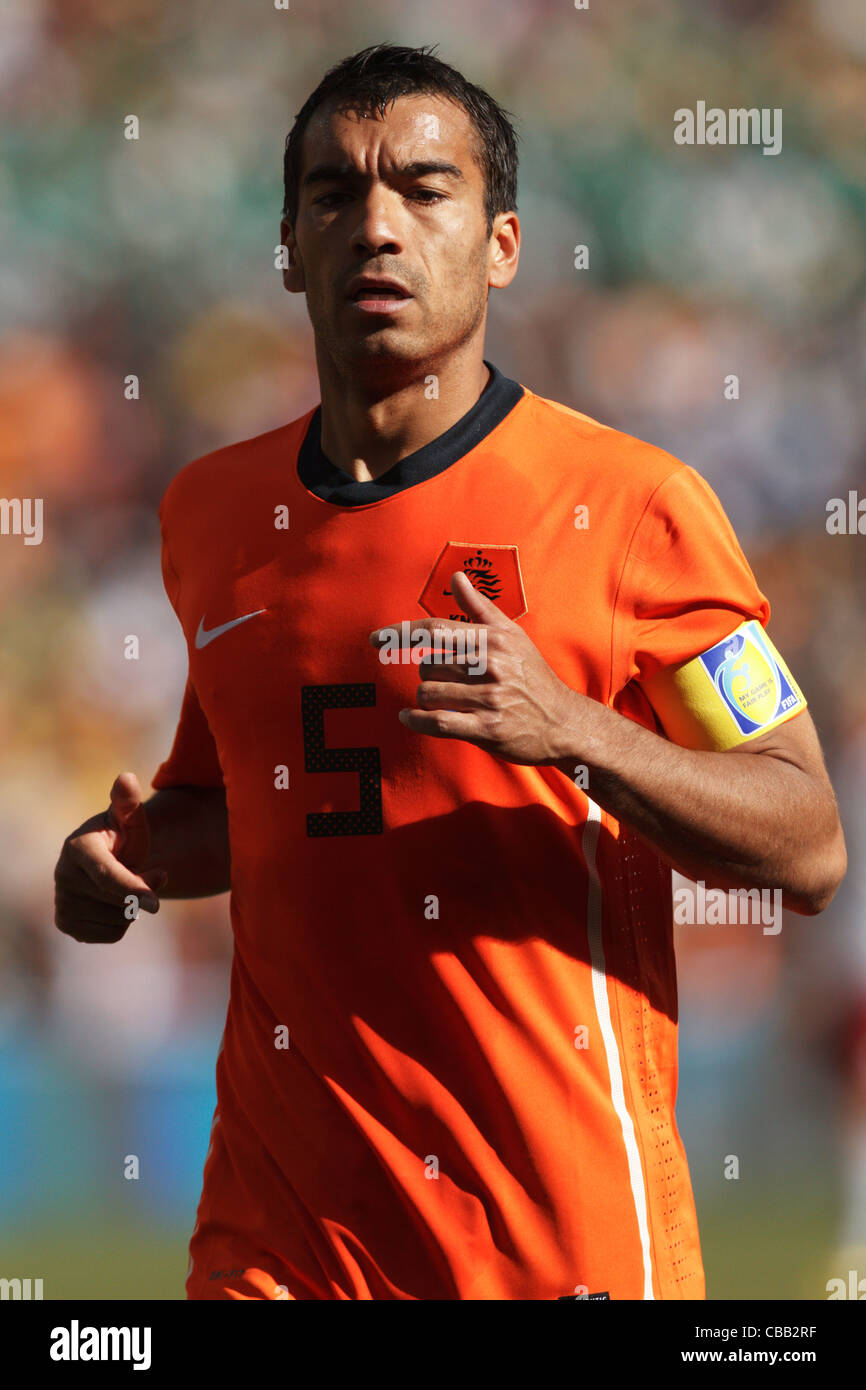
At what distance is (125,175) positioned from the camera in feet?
13.9

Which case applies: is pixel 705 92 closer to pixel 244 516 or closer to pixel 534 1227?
pixel 244 516

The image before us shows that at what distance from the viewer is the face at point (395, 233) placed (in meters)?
1.54

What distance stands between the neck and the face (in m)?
0.02

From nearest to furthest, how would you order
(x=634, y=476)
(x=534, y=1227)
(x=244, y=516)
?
1. (x=534, y=1227)
2. (x=634, y=476)
3. (x=244, y=516)

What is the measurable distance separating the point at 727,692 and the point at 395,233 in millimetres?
583

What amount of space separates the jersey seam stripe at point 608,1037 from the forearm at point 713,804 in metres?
0.09

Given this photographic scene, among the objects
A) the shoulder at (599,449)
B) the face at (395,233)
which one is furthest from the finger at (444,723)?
the face at (395,233)

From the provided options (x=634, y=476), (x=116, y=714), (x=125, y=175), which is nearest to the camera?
(x=634, y=476)

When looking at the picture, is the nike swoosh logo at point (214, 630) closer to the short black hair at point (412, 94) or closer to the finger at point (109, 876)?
the finger at point (109, 876)

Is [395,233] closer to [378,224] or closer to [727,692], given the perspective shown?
[378,224]

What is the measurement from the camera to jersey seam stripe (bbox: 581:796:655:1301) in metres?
1.44

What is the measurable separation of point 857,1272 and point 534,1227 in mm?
2331

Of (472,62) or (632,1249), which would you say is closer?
(632,1249)

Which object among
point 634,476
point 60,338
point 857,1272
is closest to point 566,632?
point 634,476
